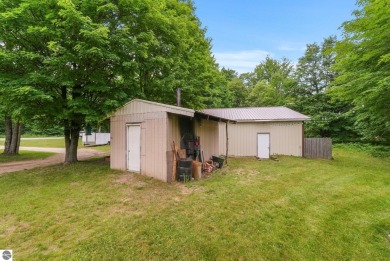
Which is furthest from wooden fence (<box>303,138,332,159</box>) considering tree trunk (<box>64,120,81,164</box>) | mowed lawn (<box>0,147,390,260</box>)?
tree trunk (<box>64,120,81,164</box>)

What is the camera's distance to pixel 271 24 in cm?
1523

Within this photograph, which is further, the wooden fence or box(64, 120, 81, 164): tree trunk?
the wooden fence

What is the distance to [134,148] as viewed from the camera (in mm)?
8289

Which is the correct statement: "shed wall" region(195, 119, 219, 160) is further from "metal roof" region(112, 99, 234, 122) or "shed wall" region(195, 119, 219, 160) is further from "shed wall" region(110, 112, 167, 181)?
"shed wall" region(110, 112, 167, 181)

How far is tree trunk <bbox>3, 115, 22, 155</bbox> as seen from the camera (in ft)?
46.8

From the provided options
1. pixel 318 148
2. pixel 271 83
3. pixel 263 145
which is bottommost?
pixel 318 148

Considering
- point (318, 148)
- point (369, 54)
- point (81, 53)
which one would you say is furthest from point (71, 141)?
point (318, 148)

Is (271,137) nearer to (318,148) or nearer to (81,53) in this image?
(318,148)

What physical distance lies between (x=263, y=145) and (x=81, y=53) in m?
12.3

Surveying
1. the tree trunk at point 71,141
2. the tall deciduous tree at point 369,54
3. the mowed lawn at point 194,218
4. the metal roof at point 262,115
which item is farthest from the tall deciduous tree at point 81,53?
the tall deciduous tree at point 369,54

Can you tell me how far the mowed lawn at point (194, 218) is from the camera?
3.52 metres

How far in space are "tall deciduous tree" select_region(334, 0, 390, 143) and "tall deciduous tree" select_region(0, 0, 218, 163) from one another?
822 cm

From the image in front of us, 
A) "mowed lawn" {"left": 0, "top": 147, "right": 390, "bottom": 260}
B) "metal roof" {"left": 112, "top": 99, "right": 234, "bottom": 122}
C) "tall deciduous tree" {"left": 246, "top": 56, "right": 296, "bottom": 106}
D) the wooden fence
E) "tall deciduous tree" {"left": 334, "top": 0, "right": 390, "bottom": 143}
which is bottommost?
"mowed lawn" {"left": 0, "top": 147, "right": 390, "bottom": 260}

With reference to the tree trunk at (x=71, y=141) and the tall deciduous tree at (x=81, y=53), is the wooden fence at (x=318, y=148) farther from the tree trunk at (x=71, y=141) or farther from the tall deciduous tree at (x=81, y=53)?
the tree trunk at (x=71, y=141)
